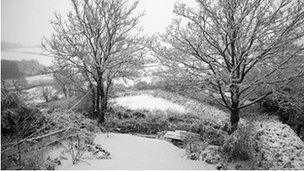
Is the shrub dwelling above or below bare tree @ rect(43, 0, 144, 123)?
below

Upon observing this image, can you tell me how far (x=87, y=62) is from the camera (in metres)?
9.19

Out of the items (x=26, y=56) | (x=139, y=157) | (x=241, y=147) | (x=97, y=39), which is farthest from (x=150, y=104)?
(x=26, y=56)

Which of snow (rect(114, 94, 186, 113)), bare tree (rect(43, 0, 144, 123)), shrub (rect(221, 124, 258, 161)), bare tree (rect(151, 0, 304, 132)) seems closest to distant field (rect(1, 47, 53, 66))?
bare tree (rect(43, 0, 144, 123))

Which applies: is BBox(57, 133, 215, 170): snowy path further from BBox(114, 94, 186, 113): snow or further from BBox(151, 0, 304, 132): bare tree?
BBox(114, 94, 186, 113): snow

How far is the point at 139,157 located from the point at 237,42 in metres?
4.66

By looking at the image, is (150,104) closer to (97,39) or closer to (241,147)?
(97,39)

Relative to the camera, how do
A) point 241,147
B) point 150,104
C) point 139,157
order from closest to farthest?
point 241,147 < point 139,157 < point 150,104

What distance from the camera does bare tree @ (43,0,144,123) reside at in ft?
29.4

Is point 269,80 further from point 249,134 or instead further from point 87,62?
point 87,62

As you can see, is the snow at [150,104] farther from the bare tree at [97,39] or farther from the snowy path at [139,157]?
the snowy path at [139,157]

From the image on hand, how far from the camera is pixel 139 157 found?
5.98 meters

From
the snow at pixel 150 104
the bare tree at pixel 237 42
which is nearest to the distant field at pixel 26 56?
the snow at pixel 150 104

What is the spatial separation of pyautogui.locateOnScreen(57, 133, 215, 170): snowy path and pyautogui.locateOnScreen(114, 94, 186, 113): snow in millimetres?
5807

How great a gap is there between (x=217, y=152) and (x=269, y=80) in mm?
2850
